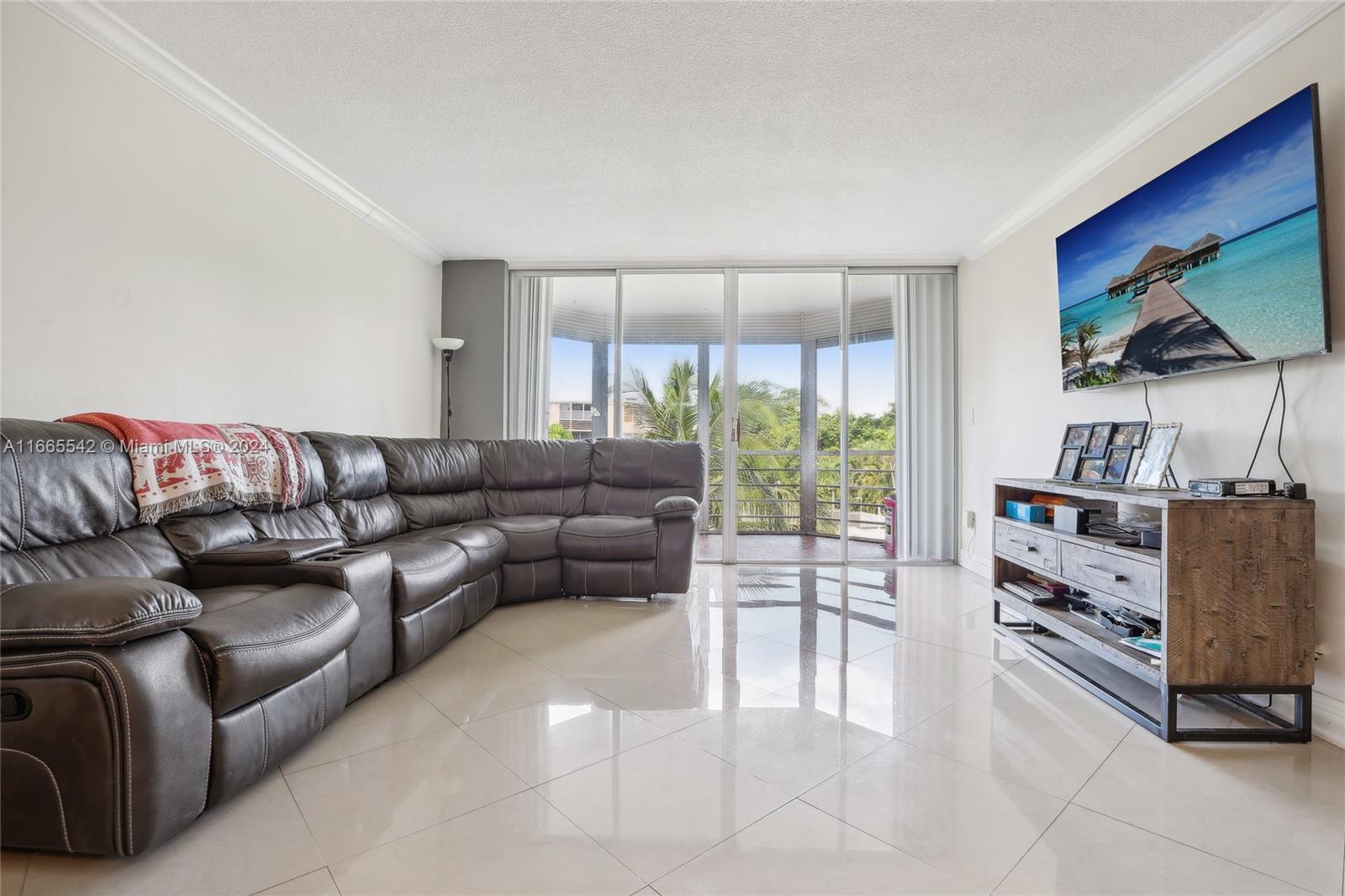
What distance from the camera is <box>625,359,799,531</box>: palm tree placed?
4789mm

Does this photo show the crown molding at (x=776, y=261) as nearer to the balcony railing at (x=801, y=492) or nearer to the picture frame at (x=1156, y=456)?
the balcony railing at (x=801, y=492)

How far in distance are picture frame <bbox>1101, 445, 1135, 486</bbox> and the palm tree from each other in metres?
2.40

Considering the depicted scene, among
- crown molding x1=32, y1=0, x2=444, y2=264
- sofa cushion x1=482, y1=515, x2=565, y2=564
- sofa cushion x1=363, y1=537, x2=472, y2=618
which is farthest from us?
sofa cushion x1=482, y1=515, x2=565, y2=564

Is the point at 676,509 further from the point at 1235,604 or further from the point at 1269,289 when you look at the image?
the point at 1269,289

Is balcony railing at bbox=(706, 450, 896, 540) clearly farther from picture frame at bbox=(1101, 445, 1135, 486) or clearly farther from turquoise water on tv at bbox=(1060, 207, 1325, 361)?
turquoise water on tv at bbox=(1060, 207, 1325, 361)

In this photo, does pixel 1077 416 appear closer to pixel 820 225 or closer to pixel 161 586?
pixel 820 225

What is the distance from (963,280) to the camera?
4.55 m

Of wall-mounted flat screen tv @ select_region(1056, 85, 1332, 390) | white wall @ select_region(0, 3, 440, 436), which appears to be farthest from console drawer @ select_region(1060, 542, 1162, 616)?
white wall @ select_region(0, 3, 440, 436)

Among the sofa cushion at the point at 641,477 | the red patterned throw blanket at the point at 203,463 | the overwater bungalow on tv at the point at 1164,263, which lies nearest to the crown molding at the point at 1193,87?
the overwater bungalow on tv at the point at 1164,263

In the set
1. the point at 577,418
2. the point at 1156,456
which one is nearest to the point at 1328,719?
the point at 1156,456

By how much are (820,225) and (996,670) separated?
9.34ft

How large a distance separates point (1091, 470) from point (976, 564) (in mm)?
1821

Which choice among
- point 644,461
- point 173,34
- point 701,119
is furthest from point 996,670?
point 173,34

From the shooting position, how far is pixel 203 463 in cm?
211
